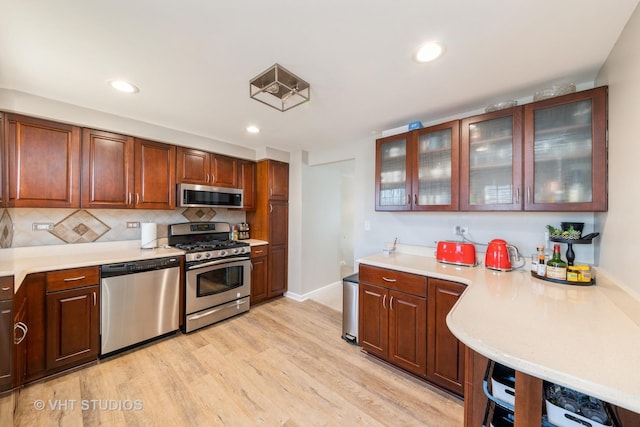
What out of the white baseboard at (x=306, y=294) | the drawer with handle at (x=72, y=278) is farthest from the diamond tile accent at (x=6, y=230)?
the white baseboard at (x=306, y=294)

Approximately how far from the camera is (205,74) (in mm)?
1666

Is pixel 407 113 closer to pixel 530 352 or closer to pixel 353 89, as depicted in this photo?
pixel 353 89

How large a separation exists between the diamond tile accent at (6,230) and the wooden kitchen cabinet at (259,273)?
215cm

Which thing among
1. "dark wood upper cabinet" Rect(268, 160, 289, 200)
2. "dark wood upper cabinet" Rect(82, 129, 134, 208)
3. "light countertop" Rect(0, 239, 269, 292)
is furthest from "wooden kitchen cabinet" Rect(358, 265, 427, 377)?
"dark wood upper cabinet" Rect(82, 129, 134, 208)

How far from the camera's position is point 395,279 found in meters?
2.03

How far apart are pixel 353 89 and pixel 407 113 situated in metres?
0.73

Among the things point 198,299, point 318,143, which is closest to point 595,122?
point 318,143

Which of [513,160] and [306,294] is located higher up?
[513,160]

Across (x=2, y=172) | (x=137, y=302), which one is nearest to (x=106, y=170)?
(x=2, y=172)

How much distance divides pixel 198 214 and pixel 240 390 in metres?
2.30

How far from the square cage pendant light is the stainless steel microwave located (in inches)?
61.2

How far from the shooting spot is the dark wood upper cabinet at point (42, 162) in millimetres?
1943

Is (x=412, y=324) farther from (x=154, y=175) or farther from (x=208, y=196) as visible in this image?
(x=154, y=175)

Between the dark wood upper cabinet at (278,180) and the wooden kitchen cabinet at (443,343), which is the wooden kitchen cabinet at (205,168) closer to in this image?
the dark wood upper cabinet at (278,180)
